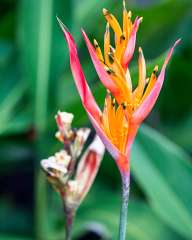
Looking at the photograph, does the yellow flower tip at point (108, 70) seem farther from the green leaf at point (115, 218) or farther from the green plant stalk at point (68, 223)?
the green leaf at point (115, 218)

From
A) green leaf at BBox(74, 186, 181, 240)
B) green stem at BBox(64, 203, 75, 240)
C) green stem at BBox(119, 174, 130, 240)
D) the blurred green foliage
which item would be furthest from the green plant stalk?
green leaf at BBox(74, 186, 181, 240)

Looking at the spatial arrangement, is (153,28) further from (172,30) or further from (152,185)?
(152,185)

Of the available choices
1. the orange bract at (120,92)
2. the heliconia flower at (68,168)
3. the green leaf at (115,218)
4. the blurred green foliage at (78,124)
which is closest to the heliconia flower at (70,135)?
the heliconia flower at (68,168)

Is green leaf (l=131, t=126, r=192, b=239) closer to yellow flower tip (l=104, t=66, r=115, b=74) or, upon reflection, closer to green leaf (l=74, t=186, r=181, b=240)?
green leaf (l=74, t=186, r=181, b=240)

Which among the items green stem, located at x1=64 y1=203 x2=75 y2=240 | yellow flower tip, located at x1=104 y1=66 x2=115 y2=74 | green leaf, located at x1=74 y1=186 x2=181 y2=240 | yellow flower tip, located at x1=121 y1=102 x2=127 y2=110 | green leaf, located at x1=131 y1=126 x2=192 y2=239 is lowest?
green leaf, located at x1=74 y1=186 x2=181 y2=240

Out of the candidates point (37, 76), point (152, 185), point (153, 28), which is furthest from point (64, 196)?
point (153, 28)

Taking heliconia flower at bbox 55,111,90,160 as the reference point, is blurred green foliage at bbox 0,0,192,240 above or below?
below
